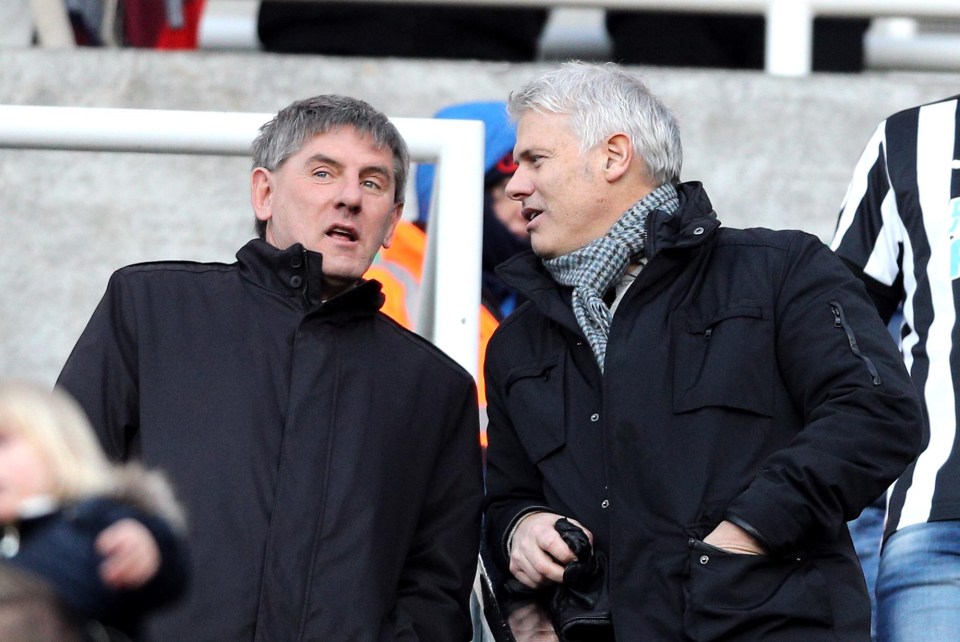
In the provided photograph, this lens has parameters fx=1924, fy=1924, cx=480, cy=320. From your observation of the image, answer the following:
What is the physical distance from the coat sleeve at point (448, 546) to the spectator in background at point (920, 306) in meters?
0.80

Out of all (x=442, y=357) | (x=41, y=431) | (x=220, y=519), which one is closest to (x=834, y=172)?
(x=442, y=357)

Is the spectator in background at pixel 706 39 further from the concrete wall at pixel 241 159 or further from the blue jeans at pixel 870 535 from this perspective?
the blue jeans at pixel 870 535

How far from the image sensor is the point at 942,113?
4008mm

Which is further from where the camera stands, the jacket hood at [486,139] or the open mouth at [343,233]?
the jacket hood at [486,139]

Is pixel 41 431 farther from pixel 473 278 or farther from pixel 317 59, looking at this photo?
pixel 317 59

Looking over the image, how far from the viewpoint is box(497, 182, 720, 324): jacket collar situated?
3.42m

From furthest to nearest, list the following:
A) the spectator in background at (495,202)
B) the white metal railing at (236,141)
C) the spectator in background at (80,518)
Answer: the spectator in background at (495,202), the white metal railing at (236,141), the spectator in background at (80,518)

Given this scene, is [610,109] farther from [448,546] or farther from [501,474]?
[448,546]

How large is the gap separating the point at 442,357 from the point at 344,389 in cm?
26

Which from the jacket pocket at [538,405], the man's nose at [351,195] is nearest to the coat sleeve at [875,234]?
the jacket pocket at [538,405]

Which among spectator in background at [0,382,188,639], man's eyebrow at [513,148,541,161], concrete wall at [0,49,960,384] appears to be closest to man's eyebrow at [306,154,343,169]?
man's eyebrow at [513,148,541,161]

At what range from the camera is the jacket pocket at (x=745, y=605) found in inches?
122

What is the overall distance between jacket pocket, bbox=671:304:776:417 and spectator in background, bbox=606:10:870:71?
3181mm

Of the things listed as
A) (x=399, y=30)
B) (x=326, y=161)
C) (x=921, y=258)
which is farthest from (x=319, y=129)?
(x=399, y=30)
